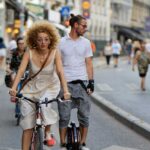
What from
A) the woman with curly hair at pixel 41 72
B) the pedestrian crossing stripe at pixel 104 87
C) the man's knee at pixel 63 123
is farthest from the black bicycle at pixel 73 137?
the pedestrian crossing stripe at pixel 104 87

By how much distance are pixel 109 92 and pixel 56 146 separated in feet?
30.8

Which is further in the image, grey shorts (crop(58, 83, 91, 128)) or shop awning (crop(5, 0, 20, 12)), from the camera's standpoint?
shop awning (crop(5, 0, 20, 12))

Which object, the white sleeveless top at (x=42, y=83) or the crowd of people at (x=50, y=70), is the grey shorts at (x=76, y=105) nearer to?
the crowd of people at (x=50, y=70)

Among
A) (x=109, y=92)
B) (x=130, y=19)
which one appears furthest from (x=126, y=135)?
(x=130, y=19)

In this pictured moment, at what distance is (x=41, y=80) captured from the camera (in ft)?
22.8

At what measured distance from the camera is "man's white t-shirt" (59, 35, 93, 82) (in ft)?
25.3

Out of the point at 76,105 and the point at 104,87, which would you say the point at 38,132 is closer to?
the point at 76,105

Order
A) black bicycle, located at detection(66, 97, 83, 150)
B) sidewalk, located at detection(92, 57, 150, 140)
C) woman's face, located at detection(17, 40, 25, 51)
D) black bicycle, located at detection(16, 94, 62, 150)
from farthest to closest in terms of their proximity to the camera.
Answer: woman's face, located at detection(17, 40, 25, 51) < sidewalk, located at detection(92, 57, 150, 140) < black bicycle, located at detection(66, 97, 83, 150) < black bicycle, located at detection(16, 94, 62, 150)

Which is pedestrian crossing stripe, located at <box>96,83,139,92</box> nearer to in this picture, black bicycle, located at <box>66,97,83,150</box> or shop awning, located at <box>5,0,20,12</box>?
black bicycle, located at <box>66,97,83,150</box>

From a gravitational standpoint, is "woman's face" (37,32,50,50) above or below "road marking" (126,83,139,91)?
above

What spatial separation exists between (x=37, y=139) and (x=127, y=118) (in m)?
4.90

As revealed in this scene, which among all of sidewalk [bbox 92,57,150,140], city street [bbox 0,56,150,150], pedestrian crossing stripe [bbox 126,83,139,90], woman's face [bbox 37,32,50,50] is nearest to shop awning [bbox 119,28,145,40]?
pedestrian crossing stripe [bbox 126,83,139,90]

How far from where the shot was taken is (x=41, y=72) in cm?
691

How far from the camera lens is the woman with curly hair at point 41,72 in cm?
689
